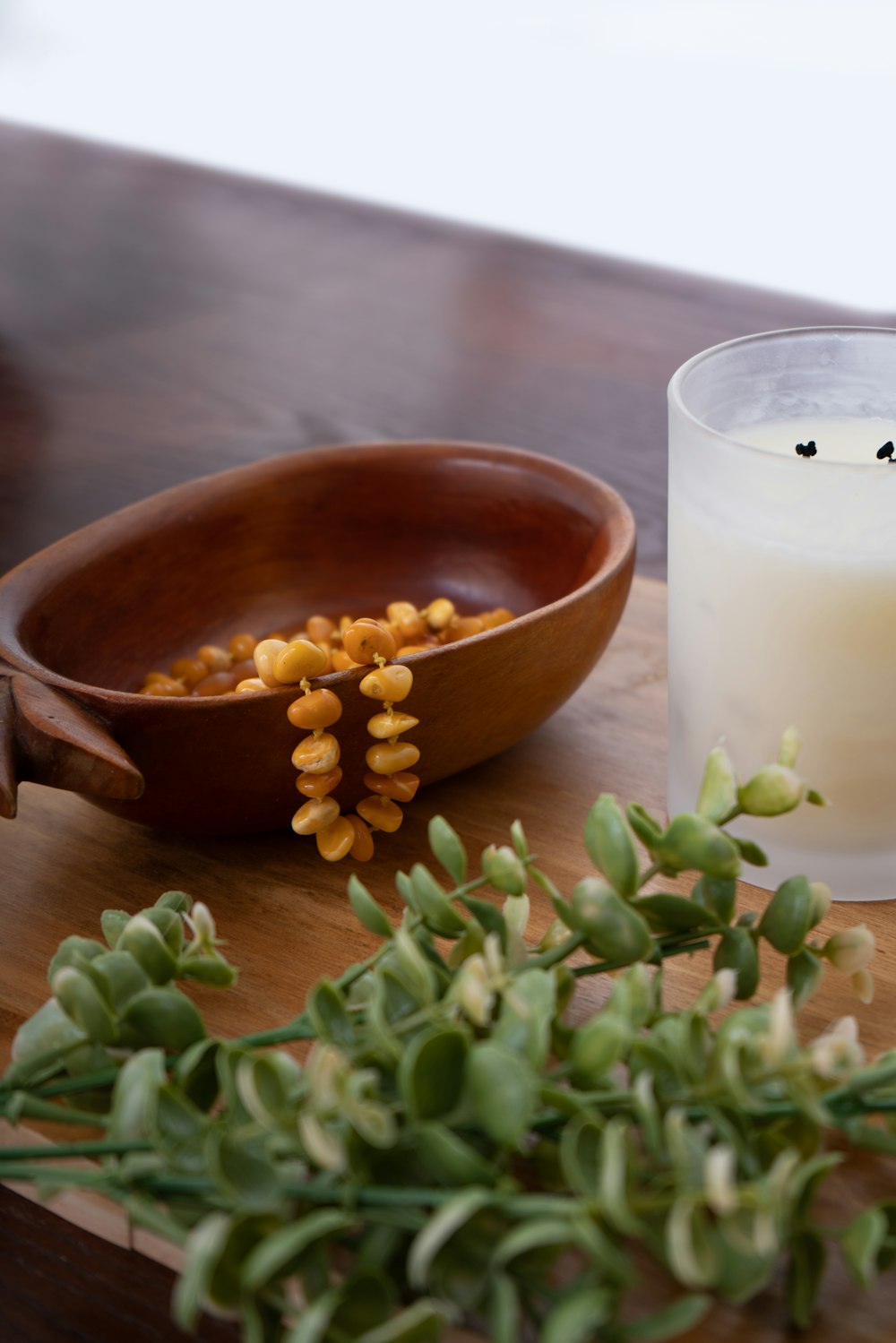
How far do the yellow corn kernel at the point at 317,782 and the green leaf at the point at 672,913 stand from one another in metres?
0.14

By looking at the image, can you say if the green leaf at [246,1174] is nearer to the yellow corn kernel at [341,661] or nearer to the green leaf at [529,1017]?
the green leaf at [529,1017]

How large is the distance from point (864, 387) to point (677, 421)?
9cm

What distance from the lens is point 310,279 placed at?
3.95ft

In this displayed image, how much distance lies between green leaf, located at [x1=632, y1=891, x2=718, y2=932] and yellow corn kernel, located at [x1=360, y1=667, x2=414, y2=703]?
5.2 inches

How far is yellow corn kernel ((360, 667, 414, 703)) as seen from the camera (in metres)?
0.48

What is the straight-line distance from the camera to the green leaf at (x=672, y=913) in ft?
1.22

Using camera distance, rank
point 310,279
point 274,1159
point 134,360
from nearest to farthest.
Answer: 1. point 274,1159
2. point 134,360
3. point 310,279

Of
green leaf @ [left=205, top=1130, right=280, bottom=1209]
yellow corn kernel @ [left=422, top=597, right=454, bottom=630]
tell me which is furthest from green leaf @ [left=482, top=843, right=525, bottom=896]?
yellow corn kernel @ [left=422, top=597, right=454, bottom=630]

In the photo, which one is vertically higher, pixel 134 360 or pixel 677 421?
pixel 677 421

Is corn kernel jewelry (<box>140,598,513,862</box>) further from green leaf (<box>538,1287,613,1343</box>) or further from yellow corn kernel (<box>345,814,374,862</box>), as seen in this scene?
green leaf (<box>538,1287,613,1343</box>)

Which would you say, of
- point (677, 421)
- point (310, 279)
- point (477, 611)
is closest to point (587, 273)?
point (310, 279)

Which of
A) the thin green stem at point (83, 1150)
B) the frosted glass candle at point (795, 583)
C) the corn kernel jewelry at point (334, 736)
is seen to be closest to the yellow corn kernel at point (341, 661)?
the corn kernel jewelry at point (334, 736)

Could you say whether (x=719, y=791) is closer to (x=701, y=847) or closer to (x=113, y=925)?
(x=701, y=847)

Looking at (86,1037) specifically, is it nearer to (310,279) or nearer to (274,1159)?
(274,1159)
